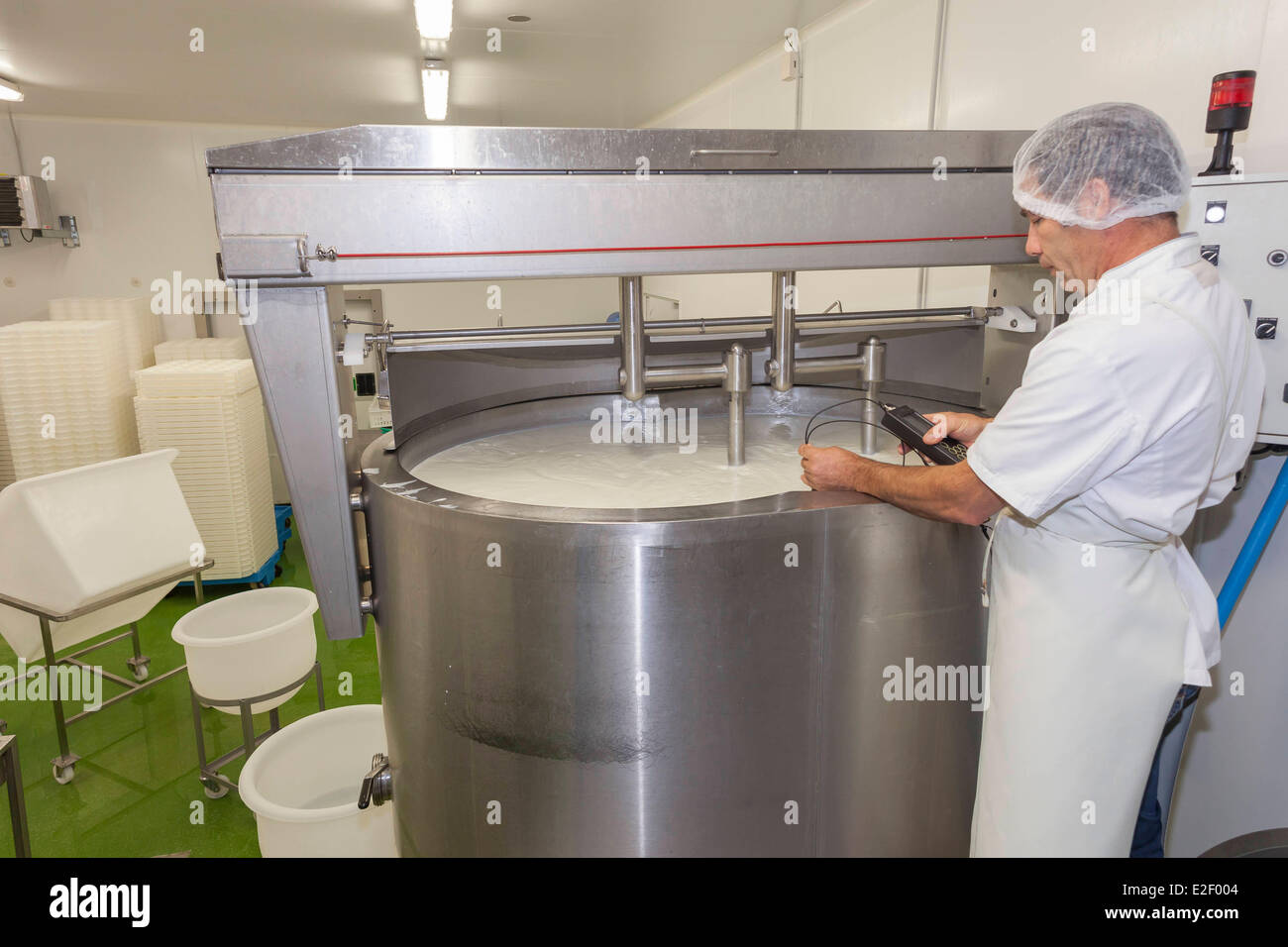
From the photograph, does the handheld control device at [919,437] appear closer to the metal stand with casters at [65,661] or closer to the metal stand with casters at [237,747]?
the metal stand with casters at [237,747]

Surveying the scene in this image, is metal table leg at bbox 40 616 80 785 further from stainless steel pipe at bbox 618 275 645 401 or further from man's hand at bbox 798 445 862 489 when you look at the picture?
man's hand at bbox 798 445 862 489

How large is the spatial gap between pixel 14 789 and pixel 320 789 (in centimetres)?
71

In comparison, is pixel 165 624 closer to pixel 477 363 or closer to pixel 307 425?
pixel 477 363

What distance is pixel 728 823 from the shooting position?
4.95ft

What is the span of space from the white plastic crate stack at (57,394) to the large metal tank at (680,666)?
131 inches

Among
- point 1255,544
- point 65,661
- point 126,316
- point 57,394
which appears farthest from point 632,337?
point 126,316

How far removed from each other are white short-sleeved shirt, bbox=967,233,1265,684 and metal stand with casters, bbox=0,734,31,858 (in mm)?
1878

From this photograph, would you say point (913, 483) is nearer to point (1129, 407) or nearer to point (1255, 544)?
point (1129, 407)

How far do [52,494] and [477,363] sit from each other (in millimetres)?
1529

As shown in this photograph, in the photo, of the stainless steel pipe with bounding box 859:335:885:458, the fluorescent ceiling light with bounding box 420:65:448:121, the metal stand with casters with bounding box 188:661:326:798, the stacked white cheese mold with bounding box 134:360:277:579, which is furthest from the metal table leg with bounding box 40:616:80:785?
the fluorescent ceiling light with bounding box 420:65:448:121

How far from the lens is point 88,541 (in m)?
Answer: 2.63

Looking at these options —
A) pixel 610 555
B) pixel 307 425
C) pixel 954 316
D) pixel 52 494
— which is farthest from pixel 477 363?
pixel 52 494

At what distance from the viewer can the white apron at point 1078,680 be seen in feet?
4.27

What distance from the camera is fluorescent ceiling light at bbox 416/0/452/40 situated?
9.43 feet
